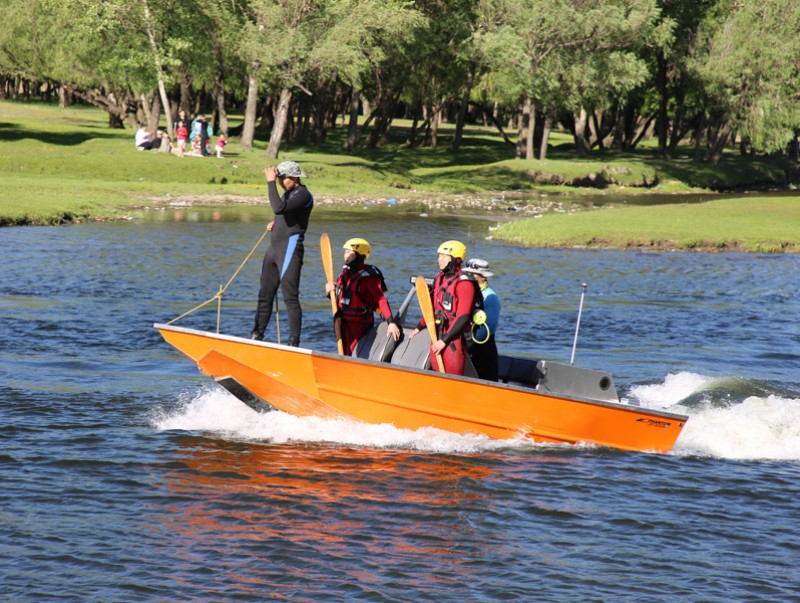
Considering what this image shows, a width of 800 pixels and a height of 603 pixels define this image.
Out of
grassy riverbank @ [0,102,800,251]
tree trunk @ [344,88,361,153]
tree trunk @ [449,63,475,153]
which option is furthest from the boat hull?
tree trunk @ [449,63,475,153]

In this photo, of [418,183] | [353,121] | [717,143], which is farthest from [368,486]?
[717,143]

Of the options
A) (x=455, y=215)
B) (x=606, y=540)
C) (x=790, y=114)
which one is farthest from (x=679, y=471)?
(x=790, y=114)

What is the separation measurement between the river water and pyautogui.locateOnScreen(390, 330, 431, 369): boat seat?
2.75ft

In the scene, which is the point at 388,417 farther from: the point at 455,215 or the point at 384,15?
the point at 384,15

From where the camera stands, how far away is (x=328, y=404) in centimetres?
1282

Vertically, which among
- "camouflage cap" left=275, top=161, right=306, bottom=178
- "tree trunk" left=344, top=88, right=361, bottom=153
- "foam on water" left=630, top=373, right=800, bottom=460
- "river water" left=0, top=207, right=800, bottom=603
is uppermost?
"tree trunk" left=344, top=88, right=361, bottom=153

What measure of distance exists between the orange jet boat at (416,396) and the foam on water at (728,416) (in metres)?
0.95

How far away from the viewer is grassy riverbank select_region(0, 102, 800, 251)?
34.8 m

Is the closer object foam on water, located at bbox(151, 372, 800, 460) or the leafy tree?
foam on water, located at bbox(151, 372, 800, 460)

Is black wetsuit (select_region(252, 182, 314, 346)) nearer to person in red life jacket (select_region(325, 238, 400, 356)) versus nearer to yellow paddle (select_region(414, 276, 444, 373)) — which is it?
person in red life jacket (select_region(325, 238, 400, 356))

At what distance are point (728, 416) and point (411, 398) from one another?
441cm

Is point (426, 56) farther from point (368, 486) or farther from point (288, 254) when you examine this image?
point (368, 486)

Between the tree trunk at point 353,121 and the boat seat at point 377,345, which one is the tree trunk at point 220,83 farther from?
the boat seat at point 377,345

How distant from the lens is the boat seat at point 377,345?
43.7 ft
